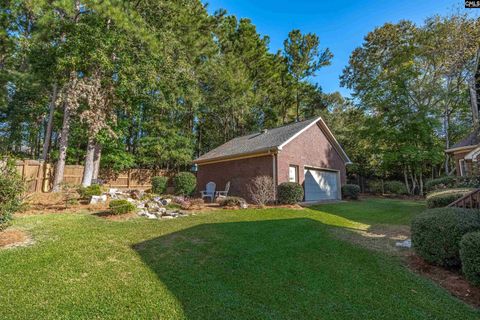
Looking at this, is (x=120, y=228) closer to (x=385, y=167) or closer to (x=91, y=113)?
(x=91, y=113)

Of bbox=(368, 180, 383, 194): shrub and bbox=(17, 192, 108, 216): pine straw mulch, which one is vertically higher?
bbox=(368, 180, 383, 194): shrub

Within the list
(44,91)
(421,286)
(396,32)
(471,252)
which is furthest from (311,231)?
(396,32)

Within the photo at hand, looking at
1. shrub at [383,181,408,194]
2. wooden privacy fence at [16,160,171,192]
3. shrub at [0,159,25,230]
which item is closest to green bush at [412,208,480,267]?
shrub at [0,159,25,230]

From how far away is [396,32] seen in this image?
75.4 ft

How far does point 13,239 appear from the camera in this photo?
538 centimetres

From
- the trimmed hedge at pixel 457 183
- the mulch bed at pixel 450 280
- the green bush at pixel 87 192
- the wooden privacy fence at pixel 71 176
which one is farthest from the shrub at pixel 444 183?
the wooden privacy fence at pixel 71 176

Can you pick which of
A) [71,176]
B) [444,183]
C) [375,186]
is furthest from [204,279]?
[375,186]

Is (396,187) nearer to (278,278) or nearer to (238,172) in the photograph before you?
(238,172)

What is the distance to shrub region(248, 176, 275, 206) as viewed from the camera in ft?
39.5

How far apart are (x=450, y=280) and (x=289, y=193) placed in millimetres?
8049

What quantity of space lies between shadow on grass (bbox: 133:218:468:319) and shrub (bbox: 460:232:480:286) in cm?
59

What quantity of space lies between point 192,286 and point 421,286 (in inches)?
140

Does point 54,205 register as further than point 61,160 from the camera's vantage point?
No

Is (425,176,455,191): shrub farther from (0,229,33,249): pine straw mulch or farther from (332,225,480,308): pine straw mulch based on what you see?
(0,229,33,249): pine straw mulch
